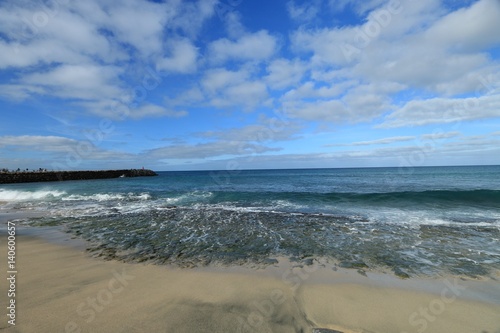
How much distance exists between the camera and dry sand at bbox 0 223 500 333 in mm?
3809

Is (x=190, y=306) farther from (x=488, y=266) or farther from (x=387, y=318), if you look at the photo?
(x=488, y=266)

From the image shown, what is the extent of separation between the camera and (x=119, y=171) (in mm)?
72000

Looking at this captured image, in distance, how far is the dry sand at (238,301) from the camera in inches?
150

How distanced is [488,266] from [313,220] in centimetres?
670

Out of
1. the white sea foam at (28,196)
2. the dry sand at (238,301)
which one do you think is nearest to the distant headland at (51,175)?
the white sea foam at (28,196)

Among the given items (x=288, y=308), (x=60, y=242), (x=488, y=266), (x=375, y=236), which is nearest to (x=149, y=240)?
(x=60, y=242)
